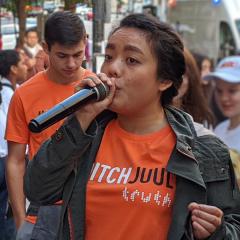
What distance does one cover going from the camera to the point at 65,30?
10.9 feet

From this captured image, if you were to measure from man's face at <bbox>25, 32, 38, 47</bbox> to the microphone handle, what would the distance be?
7719mm

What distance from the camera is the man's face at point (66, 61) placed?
3301 millimetres

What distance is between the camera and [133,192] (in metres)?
1.98

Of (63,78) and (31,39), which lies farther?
(31,39)

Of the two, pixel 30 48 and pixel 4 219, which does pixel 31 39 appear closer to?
pixel 30 48

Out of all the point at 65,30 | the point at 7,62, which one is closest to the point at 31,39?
the point at 7,62

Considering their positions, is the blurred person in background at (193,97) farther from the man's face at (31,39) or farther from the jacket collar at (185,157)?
the man's face at (31,39)

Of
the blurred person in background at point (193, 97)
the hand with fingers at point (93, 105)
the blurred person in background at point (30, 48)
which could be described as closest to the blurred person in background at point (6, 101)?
the blurred person in background at point (30, 48)

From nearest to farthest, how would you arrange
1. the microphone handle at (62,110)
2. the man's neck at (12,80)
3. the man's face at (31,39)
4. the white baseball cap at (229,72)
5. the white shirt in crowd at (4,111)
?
1. the microphone handle at (62,110)
2. the white baseball cap at (229,72)
3. the white shirt in crowd at (4,111)
4. the man's neck at (12,80)
5. the man's face at (31,39)

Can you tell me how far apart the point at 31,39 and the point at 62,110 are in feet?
28.0

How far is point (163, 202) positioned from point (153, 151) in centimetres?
18

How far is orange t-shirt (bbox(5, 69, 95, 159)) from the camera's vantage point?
10.8 ft

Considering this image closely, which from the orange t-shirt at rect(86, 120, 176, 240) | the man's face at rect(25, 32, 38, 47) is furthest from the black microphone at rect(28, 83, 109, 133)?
the man's face at rect(25, 32, 38, 47)

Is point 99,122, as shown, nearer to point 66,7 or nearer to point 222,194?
point 222,194
